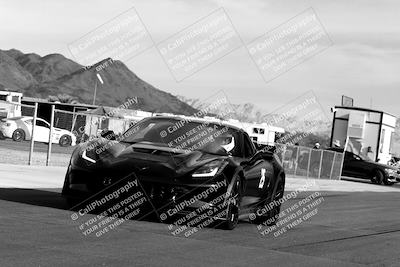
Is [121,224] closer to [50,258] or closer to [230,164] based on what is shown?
[230,164]

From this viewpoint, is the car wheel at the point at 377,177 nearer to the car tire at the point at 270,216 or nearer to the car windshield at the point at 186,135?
the car tire at the point at 270,216

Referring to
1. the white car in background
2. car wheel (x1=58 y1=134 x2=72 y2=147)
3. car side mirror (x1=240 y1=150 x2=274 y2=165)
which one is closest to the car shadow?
car side mirror (x1=240 y1=150 x2=274 y2=165)

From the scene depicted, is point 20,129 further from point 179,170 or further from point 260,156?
point 179,170

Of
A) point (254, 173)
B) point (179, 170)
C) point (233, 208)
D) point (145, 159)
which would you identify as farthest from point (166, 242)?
point (254, 173)

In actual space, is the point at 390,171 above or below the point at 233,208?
below

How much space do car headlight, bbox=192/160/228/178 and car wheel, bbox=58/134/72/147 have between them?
25.2 metres

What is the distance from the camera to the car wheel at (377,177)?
34.8 m

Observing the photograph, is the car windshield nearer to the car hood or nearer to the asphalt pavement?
the car hood

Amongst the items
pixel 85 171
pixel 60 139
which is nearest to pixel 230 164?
pixel 85 171

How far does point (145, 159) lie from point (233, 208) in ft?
4.14

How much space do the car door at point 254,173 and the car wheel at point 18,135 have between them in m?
22.4

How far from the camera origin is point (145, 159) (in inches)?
358

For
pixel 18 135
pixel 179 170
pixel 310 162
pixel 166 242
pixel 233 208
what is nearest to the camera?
pixel 166 242

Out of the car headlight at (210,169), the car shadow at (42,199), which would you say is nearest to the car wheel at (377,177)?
the car shadow at (42,199)
